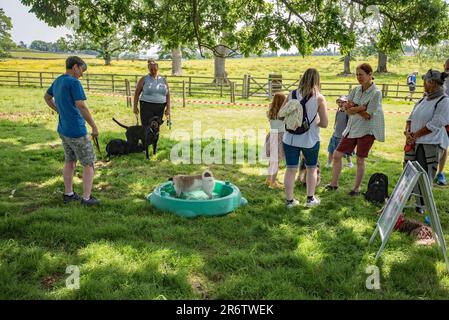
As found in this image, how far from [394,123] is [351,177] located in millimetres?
8220

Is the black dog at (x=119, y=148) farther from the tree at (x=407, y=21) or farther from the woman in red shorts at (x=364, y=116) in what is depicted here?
the tree at (x=407, y=21)

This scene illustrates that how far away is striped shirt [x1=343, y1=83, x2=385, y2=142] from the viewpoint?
226 inches

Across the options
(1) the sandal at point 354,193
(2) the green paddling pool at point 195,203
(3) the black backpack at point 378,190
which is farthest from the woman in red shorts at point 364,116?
A: (2) the green paddling pool at point 195,203

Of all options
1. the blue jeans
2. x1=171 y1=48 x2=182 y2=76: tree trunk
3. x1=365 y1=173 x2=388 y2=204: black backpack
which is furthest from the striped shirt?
x1=171 y1=48 x2=182 y2=76: tree trunk


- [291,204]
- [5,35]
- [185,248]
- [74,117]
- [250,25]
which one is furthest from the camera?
[5,35]

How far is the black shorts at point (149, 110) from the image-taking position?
812cm

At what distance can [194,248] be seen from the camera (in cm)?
443

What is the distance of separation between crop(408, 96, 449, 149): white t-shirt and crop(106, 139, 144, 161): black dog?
5684 mm

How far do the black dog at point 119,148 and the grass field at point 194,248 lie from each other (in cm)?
111

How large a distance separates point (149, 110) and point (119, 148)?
1091 millimetres

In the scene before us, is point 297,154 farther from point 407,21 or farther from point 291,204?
point 407,21

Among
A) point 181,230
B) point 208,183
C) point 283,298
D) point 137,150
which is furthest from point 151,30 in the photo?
point 283,298

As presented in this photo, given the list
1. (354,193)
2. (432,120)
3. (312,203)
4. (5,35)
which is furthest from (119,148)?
(5,35)

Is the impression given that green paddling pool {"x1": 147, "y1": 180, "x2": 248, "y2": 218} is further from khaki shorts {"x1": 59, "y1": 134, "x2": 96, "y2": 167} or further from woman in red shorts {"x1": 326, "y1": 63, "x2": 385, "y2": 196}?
woman in red shorts {"x1": 326, "y1": 63, "x2": 385, "y2": 196}
